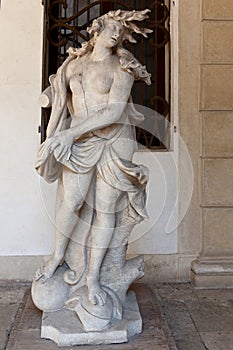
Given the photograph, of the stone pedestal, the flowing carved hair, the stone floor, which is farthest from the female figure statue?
the stone pedestal

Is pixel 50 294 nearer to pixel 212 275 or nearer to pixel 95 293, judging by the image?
pixel 95 293

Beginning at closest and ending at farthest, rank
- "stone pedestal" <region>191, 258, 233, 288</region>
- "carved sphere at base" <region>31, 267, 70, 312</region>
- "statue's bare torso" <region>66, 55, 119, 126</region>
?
1. "statue's bare torso" <region>66, 55, 119, 126</region>
2. "carved sphere at base" <region>31, 267, 70, 312</region>
3. "stone pedestal" <region>191, 258, 233, 288</region>

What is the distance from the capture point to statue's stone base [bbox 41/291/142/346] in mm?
2072

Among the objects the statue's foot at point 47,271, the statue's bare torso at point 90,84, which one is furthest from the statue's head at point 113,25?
the statue's foot at point 47,271

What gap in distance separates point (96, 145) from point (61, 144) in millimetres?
197

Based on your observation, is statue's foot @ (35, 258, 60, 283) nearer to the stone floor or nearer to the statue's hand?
the stone floor

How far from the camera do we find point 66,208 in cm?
227

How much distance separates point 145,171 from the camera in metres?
2.23

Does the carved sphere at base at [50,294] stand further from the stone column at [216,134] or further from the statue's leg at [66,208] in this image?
the stone column at [216,134]

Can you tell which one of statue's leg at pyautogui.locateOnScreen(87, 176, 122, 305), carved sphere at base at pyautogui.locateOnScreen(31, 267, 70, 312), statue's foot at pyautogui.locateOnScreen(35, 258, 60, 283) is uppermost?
statue's leg at pyautogui.locateOnScreen(87, 176, 122, 305)

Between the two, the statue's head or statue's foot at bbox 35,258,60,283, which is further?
statue's foot at bbox 35,258,60,283

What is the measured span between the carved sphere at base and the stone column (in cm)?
134

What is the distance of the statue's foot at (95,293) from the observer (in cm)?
218

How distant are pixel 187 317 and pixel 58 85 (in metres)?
1.58
